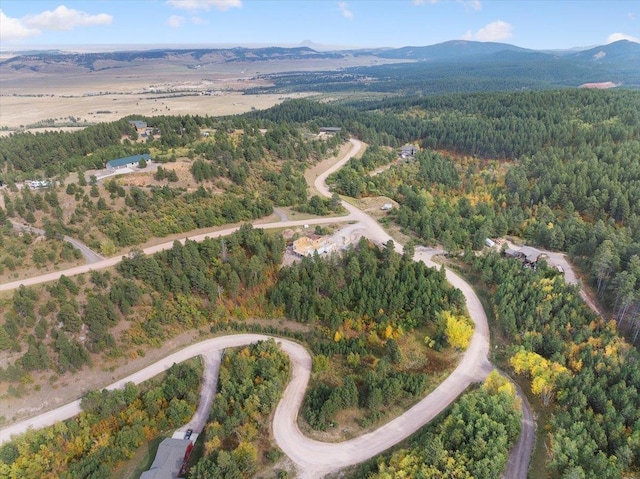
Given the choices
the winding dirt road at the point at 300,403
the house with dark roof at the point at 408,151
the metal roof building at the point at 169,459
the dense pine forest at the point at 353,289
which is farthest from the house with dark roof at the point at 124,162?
the house with dark roof at the point at 408,151

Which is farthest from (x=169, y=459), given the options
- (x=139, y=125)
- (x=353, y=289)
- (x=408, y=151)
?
(x=408, y=151)

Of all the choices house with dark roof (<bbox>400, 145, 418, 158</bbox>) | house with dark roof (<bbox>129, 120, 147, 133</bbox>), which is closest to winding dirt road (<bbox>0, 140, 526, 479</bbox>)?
house with dark roof (<bbox>129, 120, 147, 133</bbox>)

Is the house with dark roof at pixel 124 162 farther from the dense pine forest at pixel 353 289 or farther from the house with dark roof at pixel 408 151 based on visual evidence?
the house with dark roof at pixel 408 151

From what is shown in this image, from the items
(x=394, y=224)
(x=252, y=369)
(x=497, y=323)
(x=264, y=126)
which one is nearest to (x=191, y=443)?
(x=252, y=369)

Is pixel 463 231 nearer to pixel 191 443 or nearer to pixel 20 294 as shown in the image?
pixel 191 443

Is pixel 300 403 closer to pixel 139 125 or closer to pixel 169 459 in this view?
pixel 169 459

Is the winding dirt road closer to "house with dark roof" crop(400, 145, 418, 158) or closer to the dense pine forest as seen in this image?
the dense pine forest
